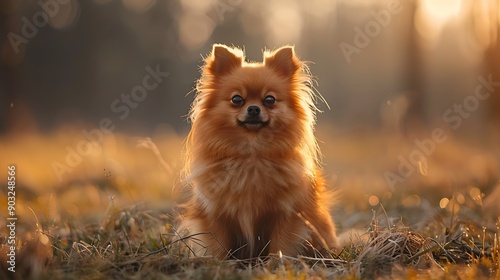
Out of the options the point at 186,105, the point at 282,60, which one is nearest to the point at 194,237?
the point at 282,60

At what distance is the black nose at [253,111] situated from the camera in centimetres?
402

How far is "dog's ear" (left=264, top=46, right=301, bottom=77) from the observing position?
14.6ft

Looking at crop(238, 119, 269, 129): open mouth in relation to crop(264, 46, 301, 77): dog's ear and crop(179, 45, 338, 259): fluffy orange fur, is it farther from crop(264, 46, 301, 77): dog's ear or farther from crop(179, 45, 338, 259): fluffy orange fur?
crop(264, 46, 301, 77): dog's ear

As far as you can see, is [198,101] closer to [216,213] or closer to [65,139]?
[216,213]

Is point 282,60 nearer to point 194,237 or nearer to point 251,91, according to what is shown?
point 251,91

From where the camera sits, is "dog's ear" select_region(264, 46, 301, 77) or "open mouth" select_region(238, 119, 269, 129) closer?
"open mouth" select_region(238, 119, 269, 129)

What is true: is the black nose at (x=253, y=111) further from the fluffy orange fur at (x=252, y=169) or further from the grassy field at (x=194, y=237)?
the grassy field at (x=194, y=237)

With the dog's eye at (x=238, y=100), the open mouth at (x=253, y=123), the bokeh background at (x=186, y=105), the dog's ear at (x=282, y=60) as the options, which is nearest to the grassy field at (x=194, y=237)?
the bokeh background at (x=186, y=105)

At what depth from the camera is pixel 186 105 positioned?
30516 mm

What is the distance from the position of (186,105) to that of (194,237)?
26.7 m

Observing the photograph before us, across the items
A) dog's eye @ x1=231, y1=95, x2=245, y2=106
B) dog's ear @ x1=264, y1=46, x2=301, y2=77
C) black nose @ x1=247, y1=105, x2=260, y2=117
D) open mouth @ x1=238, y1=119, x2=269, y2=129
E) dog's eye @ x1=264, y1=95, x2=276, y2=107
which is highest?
dog's ear @ x1=264, y1=46, x2=301, y2=77

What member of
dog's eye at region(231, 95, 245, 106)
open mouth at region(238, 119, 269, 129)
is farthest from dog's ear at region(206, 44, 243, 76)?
open mouth at region(238, 119, 269, 129)

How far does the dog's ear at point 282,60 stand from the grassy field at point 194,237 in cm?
134

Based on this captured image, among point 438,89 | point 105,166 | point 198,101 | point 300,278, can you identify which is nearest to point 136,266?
point 300,278
